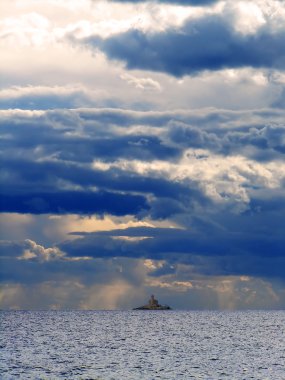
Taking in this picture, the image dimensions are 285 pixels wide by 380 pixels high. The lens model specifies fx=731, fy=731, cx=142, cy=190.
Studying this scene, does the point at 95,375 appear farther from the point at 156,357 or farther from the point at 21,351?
the point at 21,351

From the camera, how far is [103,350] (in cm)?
16725

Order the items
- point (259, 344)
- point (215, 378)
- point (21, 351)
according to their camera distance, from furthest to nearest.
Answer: point (259, 344) → point (21, 351) → point (215, 378)

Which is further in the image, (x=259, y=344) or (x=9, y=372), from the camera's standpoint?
(x=259, y=344)

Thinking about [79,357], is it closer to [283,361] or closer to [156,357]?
[156,357]

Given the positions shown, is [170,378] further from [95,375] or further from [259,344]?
[259,344]

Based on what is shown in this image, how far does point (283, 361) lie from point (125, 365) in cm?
3343

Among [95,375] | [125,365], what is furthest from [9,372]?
[125,365]

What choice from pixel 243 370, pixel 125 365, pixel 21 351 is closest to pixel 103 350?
pixel 21 351

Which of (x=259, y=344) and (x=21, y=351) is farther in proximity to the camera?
(x=259, y=344)

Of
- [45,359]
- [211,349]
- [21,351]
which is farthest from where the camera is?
[211,349]

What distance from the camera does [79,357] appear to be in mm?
147000

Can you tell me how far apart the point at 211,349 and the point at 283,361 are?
104 ft

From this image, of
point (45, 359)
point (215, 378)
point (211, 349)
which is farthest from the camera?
point (211, 349)

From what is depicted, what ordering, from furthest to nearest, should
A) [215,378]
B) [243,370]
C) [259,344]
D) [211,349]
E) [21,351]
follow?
[259,344]
[211,349]
[21,351]
[243,370]
[215,378]
